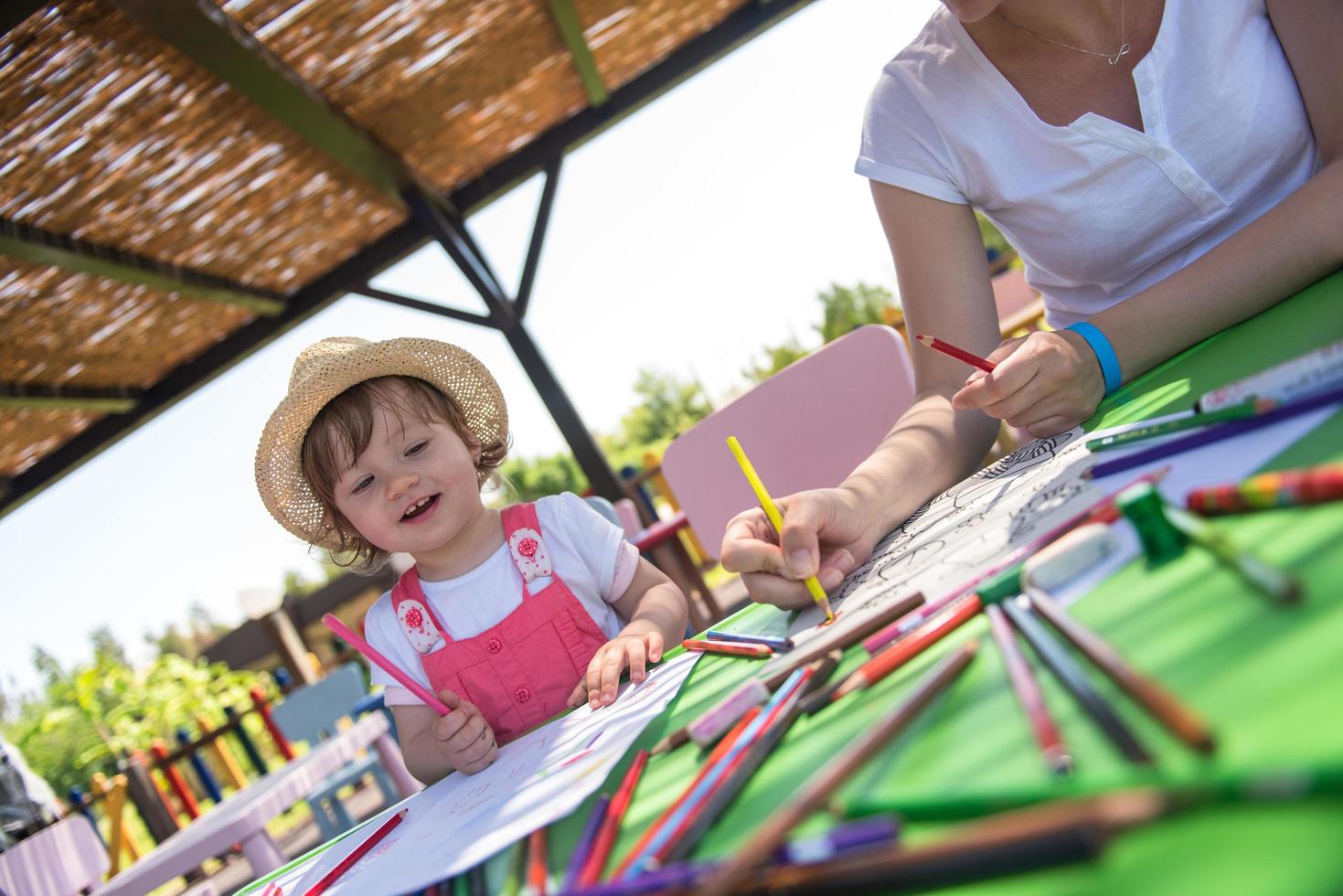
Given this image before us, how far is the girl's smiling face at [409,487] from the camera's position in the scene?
1.61 metres

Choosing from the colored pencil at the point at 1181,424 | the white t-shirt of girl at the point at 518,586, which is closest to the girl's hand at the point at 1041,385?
the colored pencil at the point at 1181,424

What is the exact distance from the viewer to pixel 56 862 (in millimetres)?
3217

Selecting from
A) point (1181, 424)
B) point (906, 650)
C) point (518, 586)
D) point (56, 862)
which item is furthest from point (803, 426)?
point (56, 862)

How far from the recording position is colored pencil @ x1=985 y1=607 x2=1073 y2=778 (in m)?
0.35

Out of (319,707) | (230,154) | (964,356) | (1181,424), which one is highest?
(230,154)

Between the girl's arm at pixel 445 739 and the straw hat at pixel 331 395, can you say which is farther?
the straw hat at pixel 331 395

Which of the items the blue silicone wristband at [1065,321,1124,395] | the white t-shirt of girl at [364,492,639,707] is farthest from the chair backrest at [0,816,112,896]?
the blue silicone wristband at [1065,321,1124,395]

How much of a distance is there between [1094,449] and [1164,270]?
0.66 metres

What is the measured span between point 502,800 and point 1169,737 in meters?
0.64

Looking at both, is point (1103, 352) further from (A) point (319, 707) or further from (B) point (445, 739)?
(A) point (319, 707)

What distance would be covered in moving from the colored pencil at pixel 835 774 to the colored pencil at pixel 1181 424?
0.29 meters

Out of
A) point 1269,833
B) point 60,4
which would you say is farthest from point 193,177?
point 1269,833

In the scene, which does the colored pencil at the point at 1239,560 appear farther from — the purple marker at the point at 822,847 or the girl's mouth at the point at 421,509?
the girl's mouth at the point at 421,509

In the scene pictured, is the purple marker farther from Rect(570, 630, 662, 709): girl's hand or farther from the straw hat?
the straw hat
